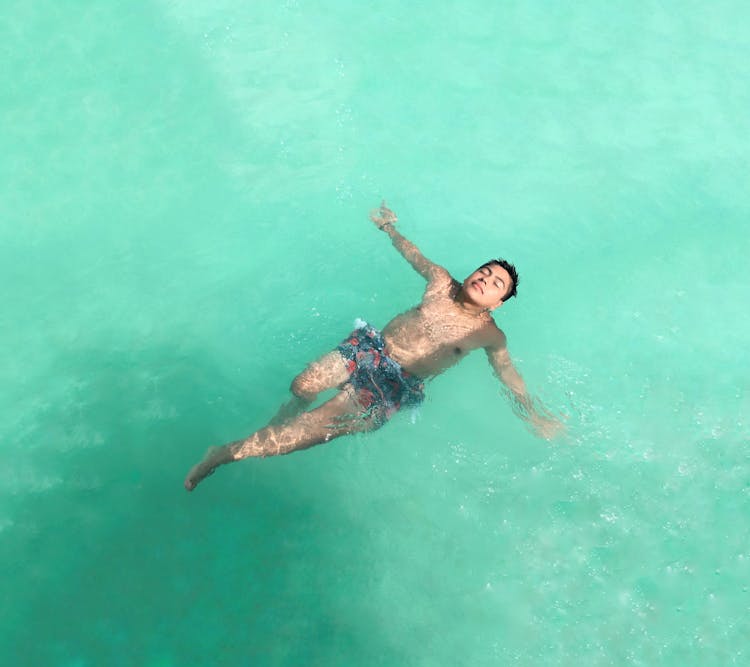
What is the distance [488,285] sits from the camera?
2.94 meters

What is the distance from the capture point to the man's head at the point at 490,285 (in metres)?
2.94

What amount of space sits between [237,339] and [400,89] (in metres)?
2.56

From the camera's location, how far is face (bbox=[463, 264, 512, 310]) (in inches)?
116

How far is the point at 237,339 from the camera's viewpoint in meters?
3.92

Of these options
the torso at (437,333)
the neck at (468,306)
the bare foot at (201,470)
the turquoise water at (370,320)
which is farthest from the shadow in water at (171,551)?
the neck at (468,306)

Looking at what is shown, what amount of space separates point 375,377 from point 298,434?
459mm

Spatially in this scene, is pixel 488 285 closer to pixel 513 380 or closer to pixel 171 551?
pixel 513 380

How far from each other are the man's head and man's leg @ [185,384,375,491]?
2.46ft

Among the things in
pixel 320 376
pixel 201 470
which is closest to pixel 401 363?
pixel 320 376

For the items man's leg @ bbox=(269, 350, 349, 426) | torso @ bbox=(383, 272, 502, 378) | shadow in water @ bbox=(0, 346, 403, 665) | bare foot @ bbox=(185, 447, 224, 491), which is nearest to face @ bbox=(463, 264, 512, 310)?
torso @ bbox=(383, 272, 502, 378)

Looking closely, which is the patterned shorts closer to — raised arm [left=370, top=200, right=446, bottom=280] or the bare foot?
raised arm [left=370, top=200, right=446, bottom=280]

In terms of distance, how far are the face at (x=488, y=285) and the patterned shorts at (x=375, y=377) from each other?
1.69 feet

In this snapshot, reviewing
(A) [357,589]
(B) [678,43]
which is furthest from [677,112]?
(A) [357,589]

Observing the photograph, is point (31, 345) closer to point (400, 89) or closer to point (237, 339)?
point (237, 339)
